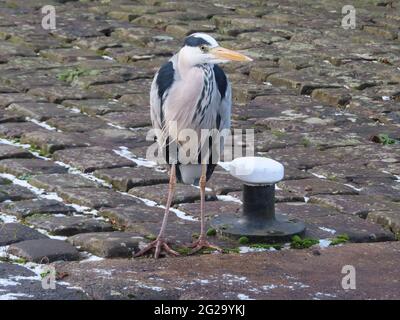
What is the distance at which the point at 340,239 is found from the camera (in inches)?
256

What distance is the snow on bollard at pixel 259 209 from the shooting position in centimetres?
648

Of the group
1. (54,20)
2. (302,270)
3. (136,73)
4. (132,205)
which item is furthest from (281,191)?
(54,20)

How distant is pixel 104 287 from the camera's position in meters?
5.62

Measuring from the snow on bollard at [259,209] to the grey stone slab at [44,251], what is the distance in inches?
36.8

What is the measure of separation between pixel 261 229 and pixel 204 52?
41.5 inches

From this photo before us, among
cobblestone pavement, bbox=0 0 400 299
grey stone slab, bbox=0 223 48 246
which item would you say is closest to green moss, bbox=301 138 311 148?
cobblestone pavement, bbox=0 0 400 299

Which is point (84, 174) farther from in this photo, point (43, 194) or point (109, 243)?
point (109, 243)

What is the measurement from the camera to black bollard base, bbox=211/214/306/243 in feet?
21.3

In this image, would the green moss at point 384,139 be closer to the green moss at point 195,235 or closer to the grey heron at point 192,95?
the grey heron at point 192,95

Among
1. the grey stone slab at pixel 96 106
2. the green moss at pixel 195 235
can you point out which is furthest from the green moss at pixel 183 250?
the grey stone slab at pixel 96 106

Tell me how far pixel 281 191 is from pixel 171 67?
4.62ft

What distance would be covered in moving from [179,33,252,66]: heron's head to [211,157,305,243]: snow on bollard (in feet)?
2.04

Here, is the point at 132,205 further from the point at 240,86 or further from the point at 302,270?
the point at 240,86

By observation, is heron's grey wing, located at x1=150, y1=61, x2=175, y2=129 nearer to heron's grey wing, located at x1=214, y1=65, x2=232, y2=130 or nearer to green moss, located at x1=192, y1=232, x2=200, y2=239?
heron's grey wing, located at x1=214, y1=65, x2=232, y2=130
